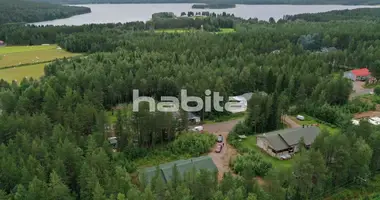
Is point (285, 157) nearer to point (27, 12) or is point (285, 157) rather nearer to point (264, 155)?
point (264, 155)

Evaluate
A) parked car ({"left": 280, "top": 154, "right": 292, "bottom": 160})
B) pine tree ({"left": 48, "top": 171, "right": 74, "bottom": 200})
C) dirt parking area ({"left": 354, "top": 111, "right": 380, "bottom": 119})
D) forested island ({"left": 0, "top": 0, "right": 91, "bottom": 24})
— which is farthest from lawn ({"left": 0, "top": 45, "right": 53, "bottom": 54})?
dirt parking area ({"left": 354, "top": 111, "right": 380, "bottom": 119})

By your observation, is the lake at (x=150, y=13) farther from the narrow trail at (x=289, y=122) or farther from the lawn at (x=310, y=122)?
the lawn at (x=310, y=122)

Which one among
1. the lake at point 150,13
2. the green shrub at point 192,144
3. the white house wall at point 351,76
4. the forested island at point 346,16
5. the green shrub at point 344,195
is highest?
the lake at point 150,13

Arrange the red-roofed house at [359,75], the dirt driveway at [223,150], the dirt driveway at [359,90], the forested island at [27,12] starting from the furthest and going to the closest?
the forested island at [27,12] → the red-roofed house at [359,75] → the dirt driveway at [359,90] → the dirt driveway at [223,150]

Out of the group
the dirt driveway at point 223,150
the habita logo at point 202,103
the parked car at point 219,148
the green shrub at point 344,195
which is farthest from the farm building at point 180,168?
the green shrub at point 344,195

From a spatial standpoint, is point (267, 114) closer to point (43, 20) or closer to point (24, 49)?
point (24, 49)

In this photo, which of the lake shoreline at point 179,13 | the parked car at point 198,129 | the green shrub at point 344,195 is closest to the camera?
the green shrub at point 344,195

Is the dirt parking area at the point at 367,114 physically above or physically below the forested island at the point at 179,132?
below
